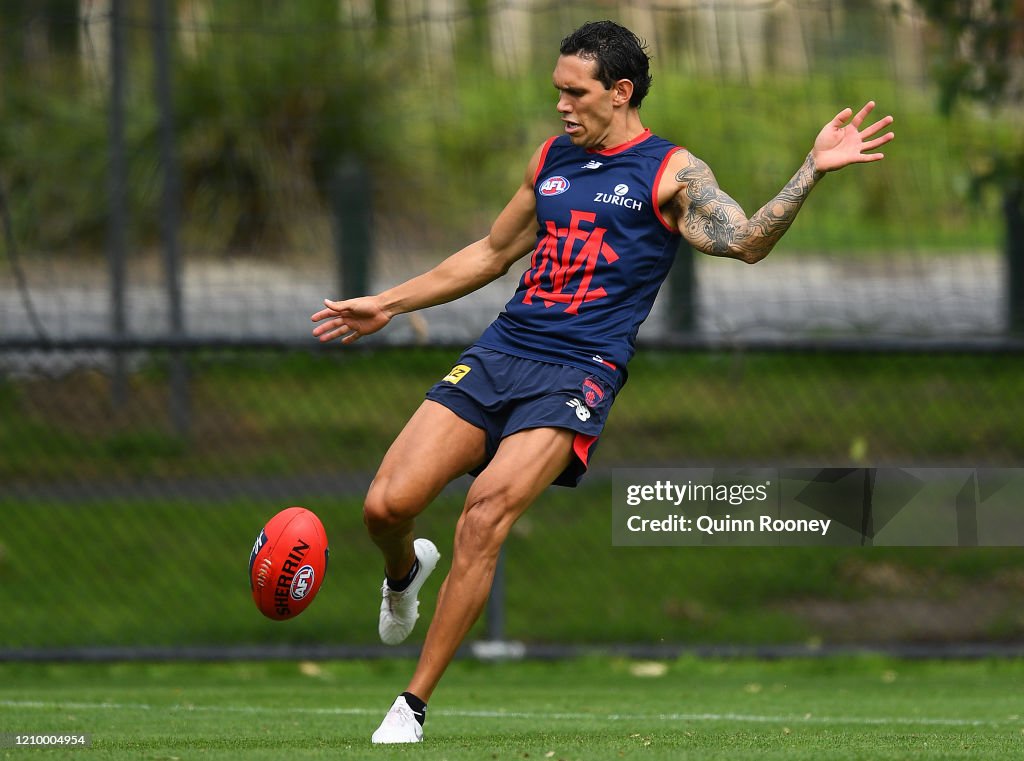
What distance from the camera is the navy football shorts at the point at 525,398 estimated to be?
18.1ft

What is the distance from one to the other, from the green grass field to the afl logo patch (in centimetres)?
199

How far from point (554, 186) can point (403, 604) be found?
1789 millimetres

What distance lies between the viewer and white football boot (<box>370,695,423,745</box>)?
204 inches

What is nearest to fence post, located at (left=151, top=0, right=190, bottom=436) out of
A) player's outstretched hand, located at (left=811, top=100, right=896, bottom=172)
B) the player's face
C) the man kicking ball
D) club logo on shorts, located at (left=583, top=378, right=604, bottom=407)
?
the man kicking ball

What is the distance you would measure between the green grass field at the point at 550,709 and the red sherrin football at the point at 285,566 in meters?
0.49

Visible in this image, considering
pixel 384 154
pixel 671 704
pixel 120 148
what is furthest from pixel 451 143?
pixel 671 704

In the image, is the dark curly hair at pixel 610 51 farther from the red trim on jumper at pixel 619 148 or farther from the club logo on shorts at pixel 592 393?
the club logo on shorts at pixel 592 393

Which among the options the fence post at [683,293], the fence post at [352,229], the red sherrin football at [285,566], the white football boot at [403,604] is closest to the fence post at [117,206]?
the fence post at [352,229]

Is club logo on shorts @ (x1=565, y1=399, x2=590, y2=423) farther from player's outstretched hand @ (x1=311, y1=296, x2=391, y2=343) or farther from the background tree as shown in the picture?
the background tree

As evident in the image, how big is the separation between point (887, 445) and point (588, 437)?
610 centimetres

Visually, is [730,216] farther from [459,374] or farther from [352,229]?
[352,229]

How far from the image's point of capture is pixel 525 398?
561 cm

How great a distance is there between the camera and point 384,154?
12.3 m

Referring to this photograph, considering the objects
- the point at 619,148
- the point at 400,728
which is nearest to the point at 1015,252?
the point at 619,148
